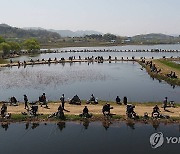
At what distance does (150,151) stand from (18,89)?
34.0m

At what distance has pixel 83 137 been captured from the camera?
30281 mm

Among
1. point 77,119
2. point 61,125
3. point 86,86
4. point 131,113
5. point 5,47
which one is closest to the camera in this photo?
point 61,125

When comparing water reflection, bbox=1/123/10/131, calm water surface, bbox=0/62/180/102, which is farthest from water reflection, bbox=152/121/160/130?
water reflection, bbox=1/123/10/131

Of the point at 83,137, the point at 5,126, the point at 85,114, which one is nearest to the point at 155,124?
the point at 85,114

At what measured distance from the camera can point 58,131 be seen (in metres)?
32.1

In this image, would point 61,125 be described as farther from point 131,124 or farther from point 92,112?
point 131,124

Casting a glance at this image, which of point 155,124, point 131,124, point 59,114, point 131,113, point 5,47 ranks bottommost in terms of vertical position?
point 131,124

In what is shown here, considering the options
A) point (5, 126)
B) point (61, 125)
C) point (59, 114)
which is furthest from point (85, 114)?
point (5, 126)

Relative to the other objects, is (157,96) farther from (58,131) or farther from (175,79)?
(58,131)

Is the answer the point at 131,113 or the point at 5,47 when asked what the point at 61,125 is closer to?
the point at 131,113

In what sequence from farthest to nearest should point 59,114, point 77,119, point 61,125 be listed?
point 59,114, point 77,119, point 61,125

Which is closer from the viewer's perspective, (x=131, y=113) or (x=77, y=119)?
(x=77, y=119)

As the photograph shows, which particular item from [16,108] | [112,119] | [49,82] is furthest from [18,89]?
[112,119]

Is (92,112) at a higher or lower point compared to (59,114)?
lower
